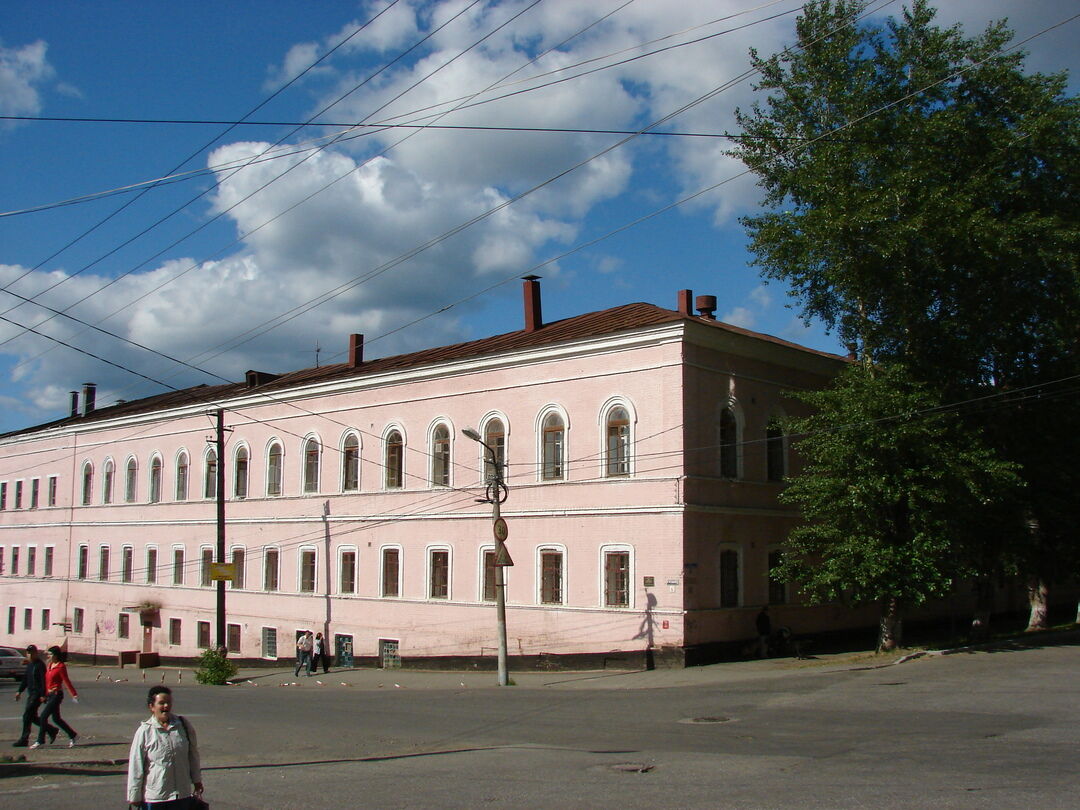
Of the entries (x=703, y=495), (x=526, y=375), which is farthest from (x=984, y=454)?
(x=526, y=375)

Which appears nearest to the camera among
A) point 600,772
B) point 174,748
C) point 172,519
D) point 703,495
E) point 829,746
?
point 174,748

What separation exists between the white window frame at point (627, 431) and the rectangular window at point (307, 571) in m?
15.2

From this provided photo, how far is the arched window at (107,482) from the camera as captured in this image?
5009 cm

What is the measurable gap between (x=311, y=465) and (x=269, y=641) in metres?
7.43

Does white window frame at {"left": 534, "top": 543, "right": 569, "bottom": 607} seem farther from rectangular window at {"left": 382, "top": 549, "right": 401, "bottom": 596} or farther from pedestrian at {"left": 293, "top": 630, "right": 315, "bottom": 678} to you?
pedestrian at {"left": 293, "top": 630, "right": 315, "bottom": 678}

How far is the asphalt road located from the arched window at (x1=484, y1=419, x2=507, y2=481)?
28.4ft

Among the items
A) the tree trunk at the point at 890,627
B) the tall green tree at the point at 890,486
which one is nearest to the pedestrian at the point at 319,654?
the tall green tree at the point at 890,486

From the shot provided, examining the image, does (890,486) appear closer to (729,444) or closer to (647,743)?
(729,444)

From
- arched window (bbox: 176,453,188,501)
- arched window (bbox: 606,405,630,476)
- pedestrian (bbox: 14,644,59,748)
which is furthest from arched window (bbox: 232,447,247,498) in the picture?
pedestrian (bbox: 14,644,59,748)

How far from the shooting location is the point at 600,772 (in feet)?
38.3

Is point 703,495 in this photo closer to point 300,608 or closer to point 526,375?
point 526,375

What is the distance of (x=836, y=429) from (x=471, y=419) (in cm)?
1219

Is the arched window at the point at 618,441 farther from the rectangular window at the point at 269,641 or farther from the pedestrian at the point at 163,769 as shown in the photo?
the pedestrian at the point at 163,769

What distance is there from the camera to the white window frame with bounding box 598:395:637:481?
28125mm
